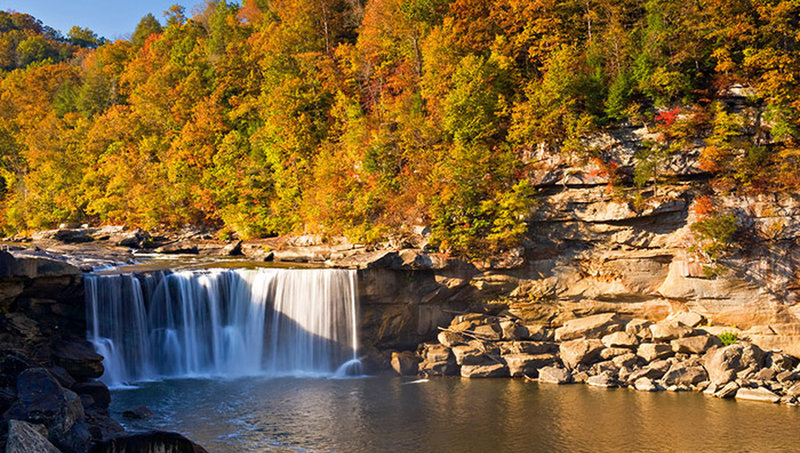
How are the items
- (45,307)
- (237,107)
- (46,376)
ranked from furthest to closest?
(237,107) < (45,307) < (46,376)

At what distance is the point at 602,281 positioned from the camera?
24.3 m

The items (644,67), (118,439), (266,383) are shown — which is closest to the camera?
(118,439)

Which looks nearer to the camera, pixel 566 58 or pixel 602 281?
pixel 602 281

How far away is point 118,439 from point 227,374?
11.7m

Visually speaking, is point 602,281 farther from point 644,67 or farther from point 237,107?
point 237,107

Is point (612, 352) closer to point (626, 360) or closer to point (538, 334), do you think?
point (626, 360)

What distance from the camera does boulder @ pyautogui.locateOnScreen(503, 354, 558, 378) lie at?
22.1 m

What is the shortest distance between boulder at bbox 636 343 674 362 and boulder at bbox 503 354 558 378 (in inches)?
142

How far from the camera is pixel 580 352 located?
22156mm

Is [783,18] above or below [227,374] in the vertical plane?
above

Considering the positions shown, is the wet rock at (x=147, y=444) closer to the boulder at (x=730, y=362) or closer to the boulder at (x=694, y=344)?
the boulder at (x=730, y=362)

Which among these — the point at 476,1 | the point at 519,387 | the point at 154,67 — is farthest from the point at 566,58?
the point at 154,67

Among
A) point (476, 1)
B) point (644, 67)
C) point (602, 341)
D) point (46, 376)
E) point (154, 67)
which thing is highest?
point (154, 67)

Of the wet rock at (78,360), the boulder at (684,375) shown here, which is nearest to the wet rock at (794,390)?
the boulder at (684,375)
